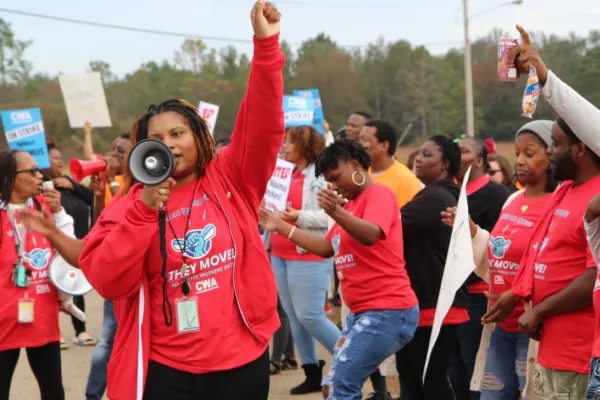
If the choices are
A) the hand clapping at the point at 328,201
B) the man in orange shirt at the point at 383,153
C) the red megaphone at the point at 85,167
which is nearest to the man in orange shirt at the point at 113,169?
the red megaphone at the point at 85,167

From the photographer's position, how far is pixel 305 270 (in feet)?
25.3

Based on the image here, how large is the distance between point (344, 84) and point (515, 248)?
4524 cm

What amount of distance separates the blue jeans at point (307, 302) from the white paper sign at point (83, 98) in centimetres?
548

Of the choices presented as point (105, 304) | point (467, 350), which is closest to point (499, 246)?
point (467, 350)

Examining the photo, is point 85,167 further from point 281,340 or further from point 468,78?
point 468,78

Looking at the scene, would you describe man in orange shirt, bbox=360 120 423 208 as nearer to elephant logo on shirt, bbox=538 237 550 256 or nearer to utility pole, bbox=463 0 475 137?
elephant logo on shirt, bbox=538 237 550 256

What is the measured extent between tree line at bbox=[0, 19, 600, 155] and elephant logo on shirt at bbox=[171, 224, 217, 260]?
38.7 metres

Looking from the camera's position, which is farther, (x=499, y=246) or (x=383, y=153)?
(x=383, y=153)

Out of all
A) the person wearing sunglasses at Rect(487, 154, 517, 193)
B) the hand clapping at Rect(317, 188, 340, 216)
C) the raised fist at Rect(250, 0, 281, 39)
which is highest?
the raised fist at Rect(250, 0, 281, 39)

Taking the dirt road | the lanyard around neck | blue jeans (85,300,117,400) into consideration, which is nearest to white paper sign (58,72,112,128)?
the dirt road

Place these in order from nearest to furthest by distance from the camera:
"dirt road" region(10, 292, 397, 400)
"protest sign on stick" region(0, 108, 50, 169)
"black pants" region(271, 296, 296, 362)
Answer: "dirt road" region(10, 292, 397, 400)
"black pants" region(271, 296, 296, 362)
"protest sign on stick" region(0, 108, 50, 169)

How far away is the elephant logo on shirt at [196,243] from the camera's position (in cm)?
349

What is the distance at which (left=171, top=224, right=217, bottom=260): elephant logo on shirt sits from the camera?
349 centimetres

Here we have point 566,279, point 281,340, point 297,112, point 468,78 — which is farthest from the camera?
point 468,78
